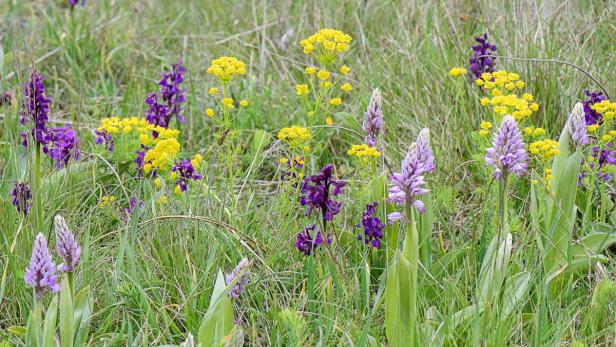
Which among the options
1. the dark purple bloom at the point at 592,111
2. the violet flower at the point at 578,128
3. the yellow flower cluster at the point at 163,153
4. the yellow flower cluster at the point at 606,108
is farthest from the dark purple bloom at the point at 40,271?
the dark purple bloom at the point at 592,111

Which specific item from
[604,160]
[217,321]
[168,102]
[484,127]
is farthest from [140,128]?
[604,160]

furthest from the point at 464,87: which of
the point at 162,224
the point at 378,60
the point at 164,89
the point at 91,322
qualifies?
the point at 91,322

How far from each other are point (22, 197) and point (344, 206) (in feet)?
3.46

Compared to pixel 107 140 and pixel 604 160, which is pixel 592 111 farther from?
pixel 107 140

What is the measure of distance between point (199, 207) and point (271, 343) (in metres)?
0.69

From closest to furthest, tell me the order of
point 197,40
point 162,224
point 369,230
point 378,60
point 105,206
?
point 369,230, point 162,224, point 105,206, point 378,60, point 197,40

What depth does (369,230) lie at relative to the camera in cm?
250

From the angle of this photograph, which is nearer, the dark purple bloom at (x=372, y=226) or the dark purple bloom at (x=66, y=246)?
the dark purple bloom at (x=66, y=246)

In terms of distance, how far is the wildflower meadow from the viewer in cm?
215

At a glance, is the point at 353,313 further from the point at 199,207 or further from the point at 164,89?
the point at 164,89

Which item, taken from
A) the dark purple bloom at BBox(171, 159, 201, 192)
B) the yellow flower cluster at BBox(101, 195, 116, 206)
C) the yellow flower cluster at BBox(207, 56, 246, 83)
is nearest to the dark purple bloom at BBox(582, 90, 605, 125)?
the yellow flower cluster at BBox(207, 56, 246, 83)

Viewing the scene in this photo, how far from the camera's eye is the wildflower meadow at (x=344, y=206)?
215cm

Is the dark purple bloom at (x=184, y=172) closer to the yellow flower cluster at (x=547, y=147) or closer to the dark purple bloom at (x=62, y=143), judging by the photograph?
the dark purple bloom at (x=62, y=143)

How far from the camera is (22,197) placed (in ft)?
9.14
